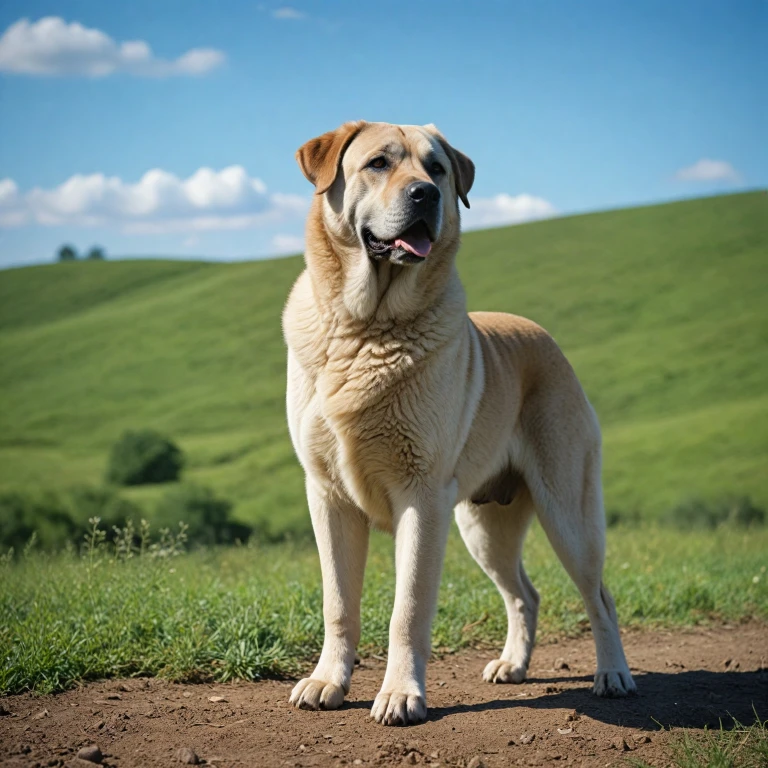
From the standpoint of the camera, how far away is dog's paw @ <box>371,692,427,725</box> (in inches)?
141

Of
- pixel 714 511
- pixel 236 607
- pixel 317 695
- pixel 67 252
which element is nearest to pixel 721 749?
pixel 317 695

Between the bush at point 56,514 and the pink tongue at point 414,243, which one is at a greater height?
the pink tongue at point 414,243

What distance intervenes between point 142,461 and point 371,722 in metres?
19.6

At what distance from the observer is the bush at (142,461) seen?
2236 cm

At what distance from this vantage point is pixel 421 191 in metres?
3.65

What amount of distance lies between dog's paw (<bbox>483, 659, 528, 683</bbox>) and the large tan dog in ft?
1.35

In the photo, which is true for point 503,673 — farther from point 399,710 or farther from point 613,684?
point 399,710

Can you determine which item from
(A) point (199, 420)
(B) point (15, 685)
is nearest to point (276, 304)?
(A) point (199, 420)

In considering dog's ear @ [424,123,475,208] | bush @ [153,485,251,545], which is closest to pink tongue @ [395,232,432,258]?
dog's ear @ [424,123,475,208]

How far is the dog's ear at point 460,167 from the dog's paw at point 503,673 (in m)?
2.34

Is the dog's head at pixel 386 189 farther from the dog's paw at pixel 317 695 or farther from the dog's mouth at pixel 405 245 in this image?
the dog's paw at pixel 317 695

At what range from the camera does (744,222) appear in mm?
31156

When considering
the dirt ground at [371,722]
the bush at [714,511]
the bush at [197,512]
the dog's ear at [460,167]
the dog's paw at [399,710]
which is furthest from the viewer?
the bush at [197,512]

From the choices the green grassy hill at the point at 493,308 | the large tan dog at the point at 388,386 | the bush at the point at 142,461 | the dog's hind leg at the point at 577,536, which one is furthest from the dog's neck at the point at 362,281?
the bush at the point at 142,461
